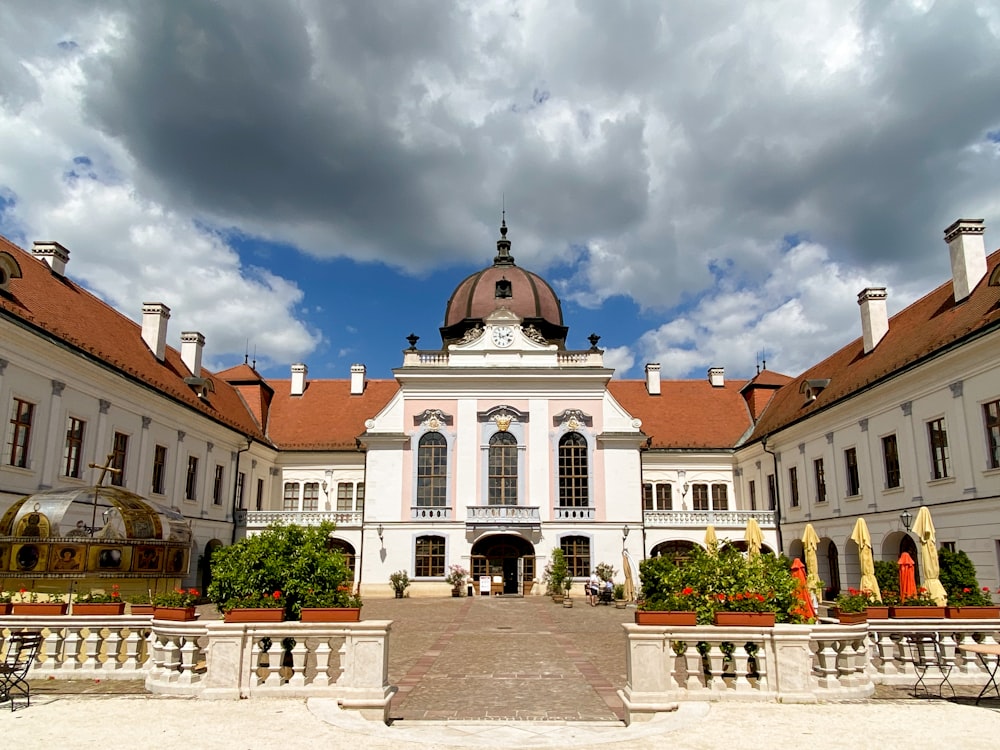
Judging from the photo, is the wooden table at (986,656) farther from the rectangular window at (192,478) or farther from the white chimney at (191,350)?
the white chimney at (191,350)

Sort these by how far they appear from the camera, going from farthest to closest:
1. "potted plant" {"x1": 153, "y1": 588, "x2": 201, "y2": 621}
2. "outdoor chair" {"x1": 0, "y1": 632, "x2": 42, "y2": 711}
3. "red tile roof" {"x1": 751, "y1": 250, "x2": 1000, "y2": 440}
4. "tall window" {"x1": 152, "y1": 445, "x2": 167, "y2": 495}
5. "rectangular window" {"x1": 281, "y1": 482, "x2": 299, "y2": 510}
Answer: "rectangular window" {"x1": 281, "y1": 482, "x2": 299, "y2": 510}, "tall window" {"x1": 152, "y1": 445, "x2": 167, "y2": 495}, "red tile roof" {"x1": 751, "y1": 250, "x2": 1000, "y2": 440}, "potted plant" {"x1": 153, "y1": 588, "x2": 201, "y2": 621}, "outdoor chair" {"x1": 0, "y1": 632, "x2": 42, "y2": 711}

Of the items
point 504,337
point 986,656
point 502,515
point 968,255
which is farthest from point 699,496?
point 986,656

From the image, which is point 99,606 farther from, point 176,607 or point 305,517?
point 305,517

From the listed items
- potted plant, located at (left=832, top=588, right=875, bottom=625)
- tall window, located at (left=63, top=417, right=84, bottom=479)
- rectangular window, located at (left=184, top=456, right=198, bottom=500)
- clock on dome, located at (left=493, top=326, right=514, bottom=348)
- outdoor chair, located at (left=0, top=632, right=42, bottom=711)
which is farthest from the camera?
clock on dome, located at (left=493, top=326, right=514, bottom=348)

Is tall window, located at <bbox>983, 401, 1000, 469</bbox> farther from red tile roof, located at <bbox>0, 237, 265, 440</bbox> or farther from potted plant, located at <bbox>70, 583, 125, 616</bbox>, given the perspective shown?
red tile roof, located at <bbox>0, 237, 265, 440</bbox>

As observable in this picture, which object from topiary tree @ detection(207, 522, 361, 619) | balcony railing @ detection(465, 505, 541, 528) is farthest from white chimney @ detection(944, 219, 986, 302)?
topiary tree @ detection(207, 522, 361, 619)

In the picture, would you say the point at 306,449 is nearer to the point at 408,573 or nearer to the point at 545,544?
the point at 408,573

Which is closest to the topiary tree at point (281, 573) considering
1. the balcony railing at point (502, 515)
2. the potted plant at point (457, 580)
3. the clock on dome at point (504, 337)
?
the potted plant at point (457, 580)

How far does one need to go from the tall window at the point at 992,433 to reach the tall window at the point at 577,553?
16.9 meters

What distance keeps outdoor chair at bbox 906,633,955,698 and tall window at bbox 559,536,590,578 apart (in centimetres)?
2227

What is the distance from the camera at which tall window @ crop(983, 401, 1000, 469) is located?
1914 centimetres

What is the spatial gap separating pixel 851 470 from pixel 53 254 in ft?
95.5

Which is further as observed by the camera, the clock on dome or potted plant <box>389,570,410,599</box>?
the clock on dome

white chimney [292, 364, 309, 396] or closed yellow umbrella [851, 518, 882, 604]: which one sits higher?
white chimney [292, 364, 309, 396]
